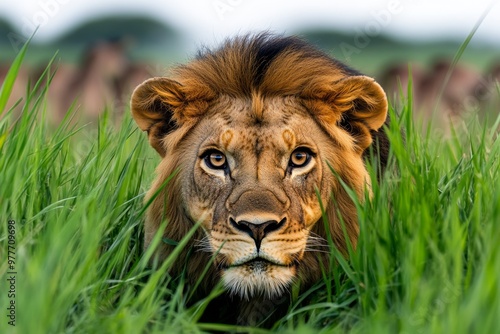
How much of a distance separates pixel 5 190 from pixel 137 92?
31.8 inches

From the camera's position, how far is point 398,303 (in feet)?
11.7

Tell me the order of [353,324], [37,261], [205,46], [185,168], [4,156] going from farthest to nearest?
[205,46]
[185,168]
[4,156]
[353,324]
[37,261]

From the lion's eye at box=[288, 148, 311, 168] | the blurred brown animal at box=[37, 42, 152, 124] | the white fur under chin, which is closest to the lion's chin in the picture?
the white fur under chin

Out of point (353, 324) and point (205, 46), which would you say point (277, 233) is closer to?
point (353, 324)

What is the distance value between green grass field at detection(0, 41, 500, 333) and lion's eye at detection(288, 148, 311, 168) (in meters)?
0.37

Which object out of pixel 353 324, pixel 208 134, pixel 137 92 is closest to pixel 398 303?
pixel 353 324

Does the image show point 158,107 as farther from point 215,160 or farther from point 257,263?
point 257,263

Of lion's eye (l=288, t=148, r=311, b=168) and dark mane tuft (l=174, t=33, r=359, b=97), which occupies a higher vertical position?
dark mane tuft (l=174, t=33, r=359, b=97)

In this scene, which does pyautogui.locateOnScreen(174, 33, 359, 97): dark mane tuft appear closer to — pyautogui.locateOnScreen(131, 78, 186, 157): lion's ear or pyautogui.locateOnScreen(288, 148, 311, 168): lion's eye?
pyautogui.locateOnScreen(131, 78, 186, 157): lion's ear

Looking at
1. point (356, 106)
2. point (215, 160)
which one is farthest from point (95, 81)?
point (215, 160)

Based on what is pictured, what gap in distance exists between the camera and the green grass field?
11.0ft

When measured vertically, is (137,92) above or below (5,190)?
above

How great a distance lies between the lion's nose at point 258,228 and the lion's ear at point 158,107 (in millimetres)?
820

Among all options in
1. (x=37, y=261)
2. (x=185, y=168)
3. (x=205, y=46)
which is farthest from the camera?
(x=205, y=46)
